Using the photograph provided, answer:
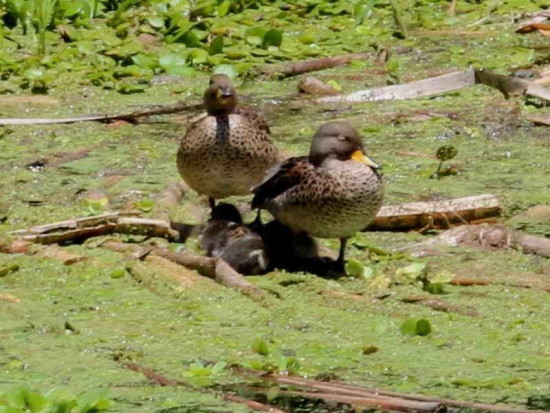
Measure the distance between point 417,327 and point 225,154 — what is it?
7.03 feet

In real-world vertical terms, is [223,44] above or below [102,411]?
below

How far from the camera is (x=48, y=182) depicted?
9.88 m

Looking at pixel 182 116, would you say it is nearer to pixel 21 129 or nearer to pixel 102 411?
pixel 21 129

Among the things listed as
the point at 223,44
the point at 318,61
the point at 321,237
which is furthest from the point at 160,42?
the point at 321,237

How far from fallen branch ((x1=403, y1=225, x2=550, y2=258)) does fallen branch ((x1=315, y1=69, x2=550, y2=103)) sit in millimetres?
2970

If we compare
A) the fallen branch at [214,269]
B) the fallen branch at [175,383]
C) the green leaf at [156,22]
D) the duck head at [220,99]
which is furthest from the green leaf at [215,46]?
the fallen branch at [175,383]

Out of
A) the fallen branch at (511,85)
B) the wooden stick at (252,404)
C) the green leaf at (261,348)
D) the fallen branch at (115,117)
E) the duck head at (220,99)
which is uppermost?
the duck head at (220,99)

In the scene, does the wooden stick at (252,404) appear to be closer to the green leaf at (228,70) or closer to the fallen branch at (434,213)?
the fallen branch at (434,213)

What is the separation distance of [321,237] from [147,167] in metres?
2.25

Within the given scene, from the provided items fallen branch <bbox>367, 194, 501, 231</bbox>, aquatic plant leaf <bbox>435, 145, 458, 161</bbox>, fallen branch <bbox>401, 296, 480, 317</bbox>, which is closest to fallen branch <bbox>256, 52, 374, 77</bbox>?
aquatic plant leaf <bbox>435, 145, 458, 161</bbox>

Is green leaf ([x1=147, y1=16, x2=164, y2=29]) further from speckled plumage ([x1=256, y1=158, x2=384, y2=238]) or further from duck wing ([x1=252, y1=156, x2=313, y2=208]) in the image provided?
speckled plumage ([x1=256, y1=158, x2=384, y2=238])

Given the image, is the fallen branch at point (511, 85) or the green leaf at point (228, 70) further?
the green leaf at point (228, 70)

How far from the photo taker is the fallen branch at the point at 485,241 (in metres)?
8.46

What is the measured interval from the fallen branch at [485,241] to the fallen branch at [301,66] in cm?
389
